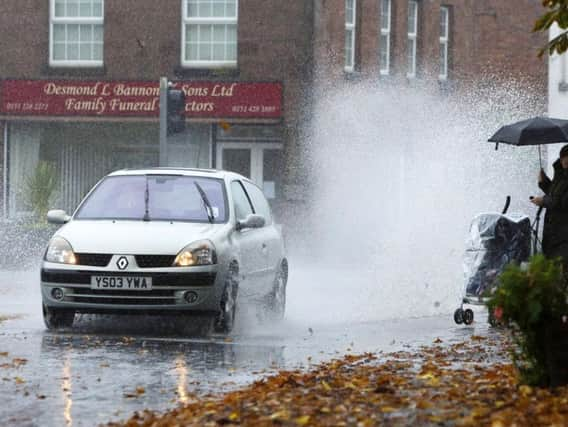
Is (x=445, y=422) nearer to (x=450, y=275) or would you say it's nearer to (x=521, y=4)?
(x=450, y=275)

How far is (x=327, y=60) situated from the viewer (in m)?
35.4

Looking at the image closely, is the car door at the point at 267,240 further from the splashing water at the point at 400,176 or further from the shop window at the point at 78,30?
the shop window at the point at 78,30

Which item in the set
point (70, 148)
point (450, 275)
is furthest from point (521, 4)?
point (450, 275)

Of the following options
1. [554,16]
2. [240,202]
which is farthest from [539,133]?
[554,16]

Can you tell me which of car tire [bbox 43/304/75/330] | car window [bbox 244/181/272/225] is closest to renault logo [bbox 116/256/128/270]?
car tire [bbox 43/304/75/330]

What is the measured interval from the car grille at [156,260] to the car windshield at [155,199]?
102 centimetres

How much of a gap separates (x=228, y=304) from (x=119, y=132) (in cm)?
2271

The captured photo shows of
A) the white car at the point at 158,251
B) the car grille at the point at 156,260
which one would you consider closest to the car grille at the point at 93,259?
the white car at the point at 158,251

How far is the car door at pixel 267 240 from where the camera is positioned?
15.8 metres

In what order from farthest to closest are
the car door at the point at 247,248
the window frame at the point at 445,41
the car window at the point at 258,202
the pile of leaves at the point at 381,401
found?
the window frame at the point at 445,41
the car window at the point at 258,202
the car door at the point at 247,248
the pile of leaves at the point at 381,401

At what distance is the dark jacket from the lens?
14820 mm

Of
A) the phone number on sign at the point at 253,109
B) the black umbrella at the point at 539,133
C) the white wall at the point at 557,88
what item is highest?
the white wall at the point at 557,88

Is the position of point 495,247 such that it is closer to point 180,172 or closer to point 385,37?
point 180,172

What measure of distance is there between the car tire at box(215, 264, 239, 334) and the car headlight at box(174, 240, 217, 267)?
0.30 meters
